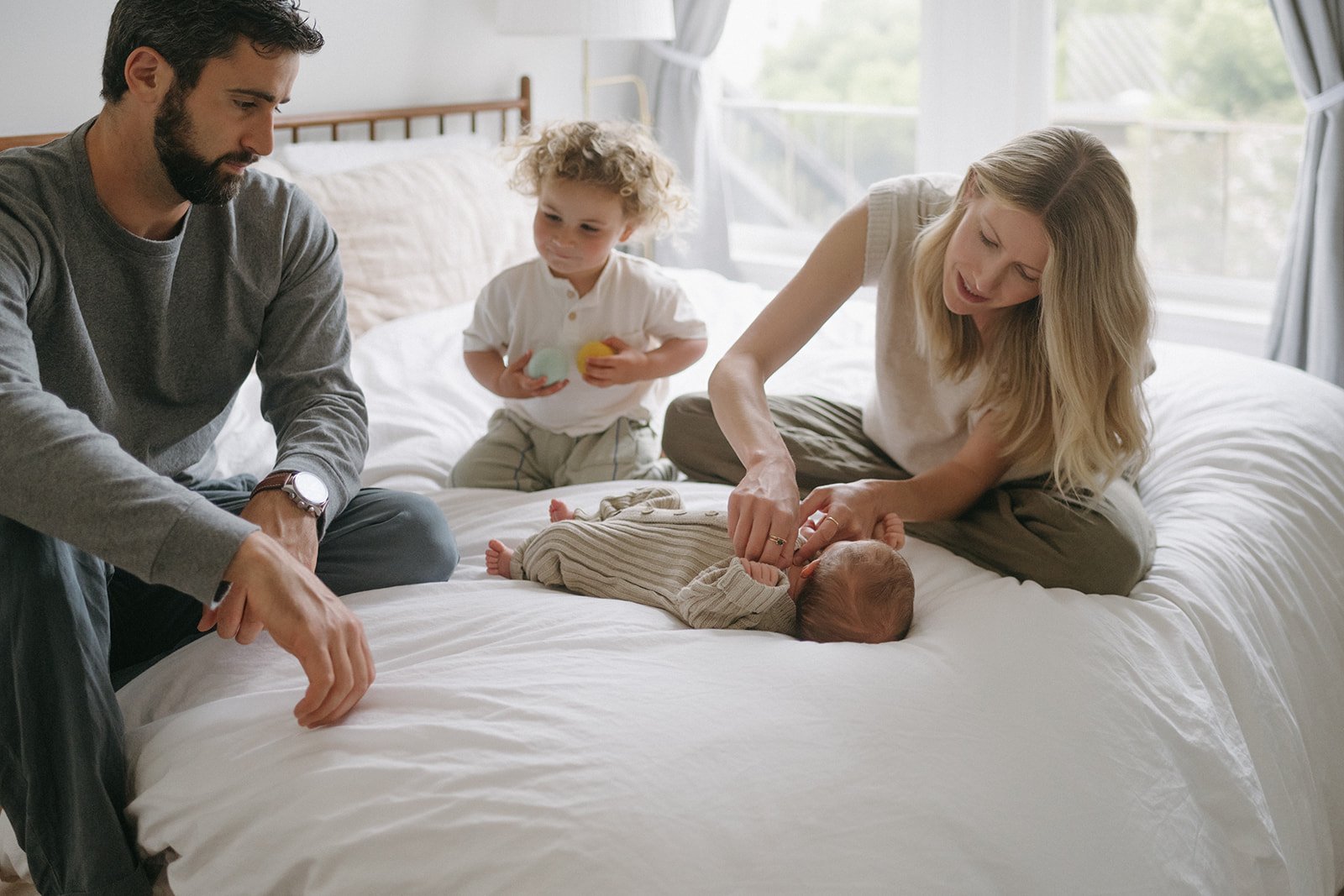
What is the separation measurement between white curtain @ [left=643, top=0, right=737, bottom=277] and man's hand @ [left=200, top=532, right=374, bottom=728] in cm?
305

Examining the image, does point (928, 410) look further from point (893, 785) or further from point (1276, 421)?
point (893, 785)

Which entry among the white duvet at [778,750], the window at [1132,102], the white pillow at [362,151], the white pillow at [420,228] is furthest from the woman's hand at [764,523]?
the window at [1132,102]

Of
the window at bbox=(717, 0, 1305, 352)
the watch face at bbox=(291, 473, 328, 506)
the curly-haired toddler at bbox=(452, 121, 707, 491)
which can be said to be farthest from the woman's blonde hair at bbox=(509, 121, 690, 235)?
the window at bbox=(717, 0, 1305, 352)

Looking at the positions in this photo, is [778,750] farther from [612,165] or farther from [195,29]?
[612,165]

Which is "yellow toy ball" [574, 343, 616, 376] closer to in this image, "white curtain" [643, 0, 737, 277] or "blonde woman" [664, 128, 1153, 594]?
"blonde woman" [664, 128, 1153, 594]

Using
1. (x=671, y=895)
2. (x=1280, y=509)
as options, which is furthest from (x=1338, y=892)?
(x=671, y=895)

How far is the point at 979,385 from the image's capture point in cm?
178

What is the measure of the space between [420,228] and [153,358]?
4.67 ft

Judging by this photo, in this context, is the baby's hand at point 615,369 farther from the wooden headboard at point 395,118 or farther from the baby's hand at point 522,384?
the wooden headboard at point 395,118

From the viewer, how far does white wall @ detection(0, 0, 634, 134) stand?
2.46 meters

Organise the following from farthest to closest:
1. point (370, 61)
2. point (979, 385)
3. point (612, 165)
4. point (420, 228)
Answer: point (370, 61) → point (420, 228) → point (612, 165) → point (979, 385)

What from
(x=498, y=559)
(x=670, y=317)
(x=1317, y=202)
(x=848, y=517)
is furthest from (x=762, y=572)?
(x=1317, y=202)

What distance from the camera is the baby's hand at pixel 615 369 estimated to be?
2.04 metres

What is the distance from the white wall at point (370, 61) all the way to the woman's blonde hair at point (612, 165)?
475 millimetres
